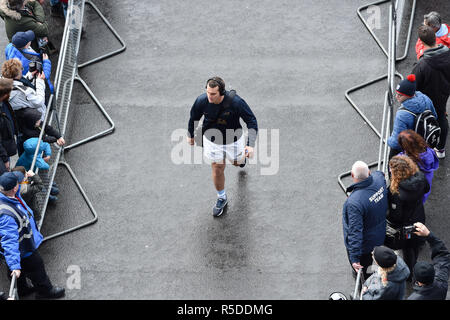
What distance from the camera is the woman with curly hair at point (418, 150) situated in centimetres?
818

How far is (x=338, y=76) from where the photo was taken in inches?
460

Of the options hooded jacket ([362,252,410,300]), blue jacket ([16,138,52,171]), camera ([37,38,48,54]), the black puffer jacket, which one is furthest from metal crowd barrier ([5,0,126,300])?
hooded jacket ([362,252,410,300])

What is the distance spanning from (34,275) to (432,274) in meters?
4.63

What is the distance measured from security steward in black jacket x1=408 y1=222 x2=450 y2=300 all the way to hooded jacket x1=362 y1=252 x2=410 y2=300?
0.12 m

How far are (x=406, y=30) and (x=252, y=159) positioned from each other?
4113mm

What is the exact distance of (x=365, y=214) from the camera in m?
7.70

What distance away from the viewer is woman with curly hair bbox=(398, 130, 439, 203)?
818cm

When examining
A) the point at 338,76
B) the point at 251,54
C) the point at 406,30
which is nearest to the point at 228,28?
the point at 251,54

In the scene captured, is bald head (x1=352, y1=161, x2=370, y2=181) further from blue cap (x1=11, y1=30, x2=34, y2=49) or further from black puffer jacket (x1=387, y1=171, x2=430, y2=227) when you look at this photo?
blue cap (x1=11, y1=30, x2=34, y2=49)

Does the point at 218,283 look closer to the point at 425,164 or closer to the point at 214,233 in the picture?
the point at 214,233

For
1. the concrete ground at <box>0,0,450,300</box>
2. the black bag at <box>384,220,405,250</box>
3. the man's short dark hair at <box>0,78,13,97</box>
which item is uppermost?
the man's short dark hair at <box>0,78,13,97</box>

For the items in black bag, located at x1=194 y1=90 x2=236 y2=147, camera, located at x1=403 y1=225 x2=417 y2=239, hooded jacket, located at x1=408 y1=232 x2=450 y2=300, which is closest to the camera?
hooded jacket, located at x1=408 y1=232 x2=450 y2=300

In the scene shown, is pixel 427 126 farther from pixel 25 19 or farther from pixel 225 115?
pixel 25 19
